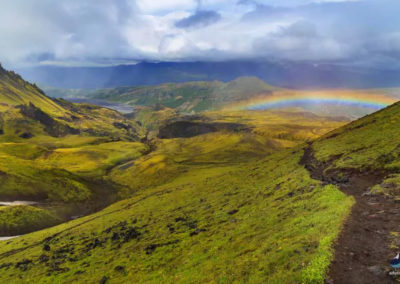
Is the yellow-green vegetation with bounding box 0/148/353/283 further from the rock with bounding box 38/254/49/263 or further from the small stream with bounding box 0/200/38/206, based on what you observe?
the small stream with bounding box 0/200/38/206

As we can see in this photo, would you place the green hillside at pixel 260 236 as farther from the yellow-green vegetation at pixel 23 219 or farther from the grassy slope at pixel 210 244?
the yellow-green vegetation at pixel 23 219

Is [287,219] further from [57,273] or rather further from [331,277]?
[57,273]

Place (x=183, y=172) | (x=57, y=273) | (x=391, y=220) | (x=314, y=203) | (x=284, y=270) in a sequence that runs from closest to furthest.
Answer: (x=284, y=270), (x=391, y=220), (x=314, y=203), (x=57, y=273), (x=183, y=172)

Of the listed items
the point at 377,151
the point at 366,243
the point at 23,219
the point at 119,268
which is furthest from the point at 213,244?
the point at 23,219

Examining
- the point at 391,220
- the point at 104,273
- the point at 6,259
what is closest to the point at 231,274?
the point at 391,220

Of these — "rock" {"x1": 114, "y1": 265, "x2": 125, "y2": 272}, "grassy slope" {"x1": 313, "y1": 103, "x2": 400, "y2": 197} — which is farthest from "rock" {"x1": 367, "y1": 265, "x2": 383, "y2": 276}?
"rock" {"x1": 114, "y1": 265, "x2": 125, "y2": 272}
